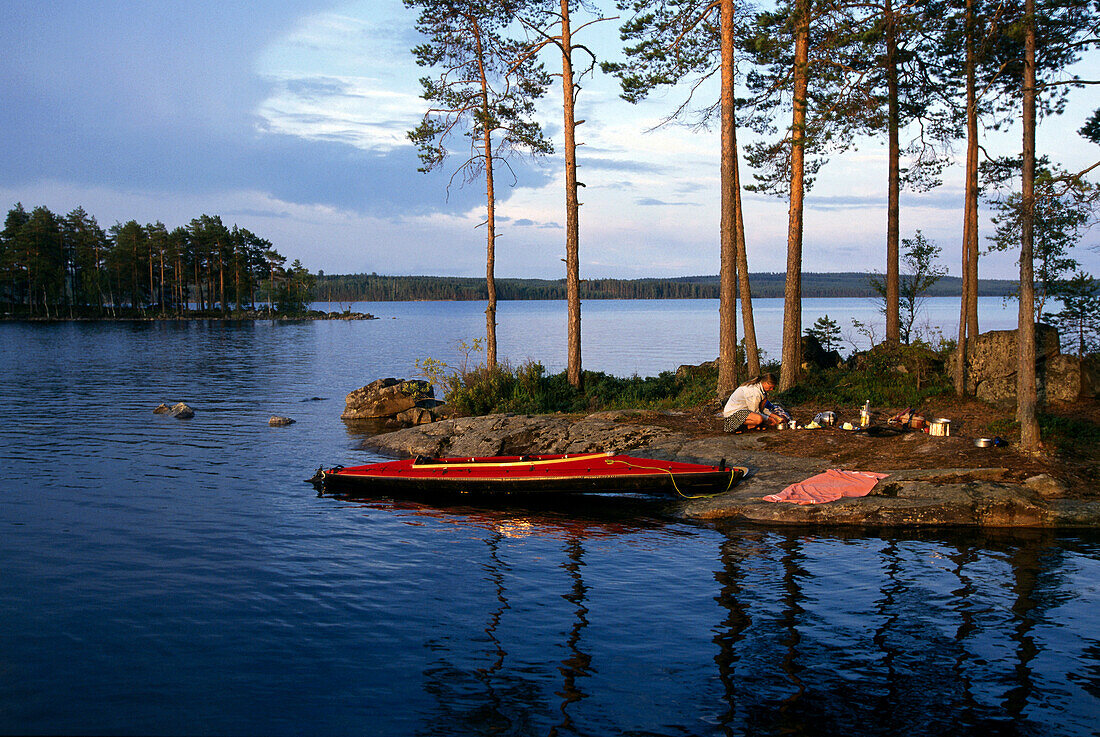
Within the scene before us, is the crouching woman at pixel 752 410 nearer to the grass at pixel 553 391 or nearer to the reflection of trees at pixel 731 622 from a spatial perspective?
the grass at pixel 553 391

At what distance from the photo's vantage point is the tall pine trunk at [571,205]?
72.8 feet

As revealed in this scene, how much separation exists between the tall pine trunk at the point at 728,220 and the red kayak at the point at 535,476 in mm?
5495

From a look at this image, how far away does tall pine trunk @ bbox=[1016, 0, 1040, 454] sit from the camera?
41.4 feet

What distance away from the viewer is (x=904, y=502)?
1249cm

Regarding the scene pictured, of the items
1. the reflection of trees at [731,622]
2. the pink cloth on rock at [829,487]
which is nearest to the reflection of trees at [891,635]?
the reflection of trees at [731,622]

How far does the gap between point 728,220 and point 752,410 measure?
517cm

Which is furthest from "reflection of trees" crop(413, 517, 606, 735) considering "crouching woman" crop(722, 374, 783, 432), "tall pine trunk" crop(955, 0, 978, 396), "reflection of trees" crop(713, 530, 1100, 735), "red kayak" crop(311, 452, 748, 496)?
"tall pine trunk" crop(955, 0, 978, 396)

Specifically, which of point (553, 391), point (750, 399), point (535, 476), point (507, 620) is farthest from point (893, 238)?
point (507, 620)

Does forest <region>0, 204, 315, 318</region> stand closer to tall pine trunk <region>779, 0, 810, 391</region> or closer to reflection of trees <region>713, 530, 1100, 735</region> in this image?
tall pine trunk <region>779, 0, 810, 391</region>

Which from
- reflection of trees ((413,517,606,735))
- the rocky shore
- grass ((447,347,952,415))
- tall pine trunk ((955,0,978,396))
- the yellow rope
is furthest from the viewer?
grass ((447,347,952,415))

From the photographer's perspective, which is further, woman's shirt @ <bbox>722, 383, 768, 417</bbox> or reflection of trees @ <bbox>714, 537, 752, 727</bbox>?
woman's shirt @ <bbox>722, 383, 768, 417</bbox>

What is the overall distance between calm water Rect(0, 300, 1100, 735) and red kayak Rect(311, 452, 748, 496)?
1.74ft

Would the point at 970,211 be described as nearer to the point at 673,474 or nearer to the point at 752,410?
the point at 752,410

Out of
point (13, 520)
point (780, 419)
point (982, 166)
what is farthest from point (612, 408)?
point (13, 520)
